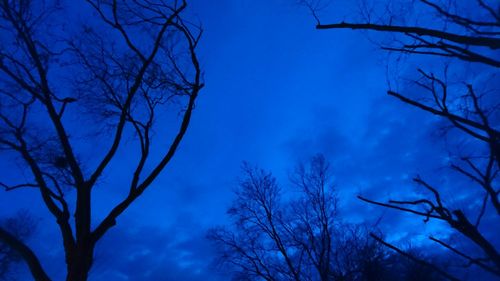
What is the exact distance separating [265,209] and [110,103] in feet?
45.9

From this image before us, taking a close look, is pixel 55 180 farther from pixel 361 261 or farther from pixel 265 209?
pixel 361 261

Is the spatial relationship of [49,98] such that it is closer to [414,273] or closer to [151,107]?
[151,107]

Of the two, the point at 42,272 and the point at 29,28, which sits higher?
the point at 29,28

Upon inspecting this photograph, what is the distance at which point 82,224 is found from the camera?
5828mm

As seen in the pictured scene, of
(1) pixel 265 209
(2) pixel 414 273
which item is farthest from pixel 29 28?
(2) pixel 414 273

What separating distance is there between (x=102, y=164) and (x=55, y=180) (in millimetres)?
1674

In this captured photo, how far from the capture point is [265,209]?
20.2 metres

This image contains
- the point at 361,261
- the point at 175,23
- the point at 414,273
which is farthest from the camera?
the point at 414,273

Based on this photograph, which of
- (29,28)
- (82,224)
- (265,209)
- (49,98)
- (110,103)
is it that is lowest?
(82,224)

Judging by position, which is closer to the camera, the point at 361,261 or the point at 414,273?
the point at 361,261

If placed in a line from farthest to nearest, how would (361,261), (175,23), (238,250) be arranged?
(361,261), (238,250), (175,23)

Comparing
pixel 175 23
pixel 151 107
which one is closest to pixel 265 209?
pixel 151 107

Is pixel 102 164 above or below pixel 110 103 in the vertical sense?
below

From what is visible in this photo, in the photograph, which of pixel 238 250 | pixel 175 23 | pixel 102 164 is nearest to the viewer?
pixel 102 164
